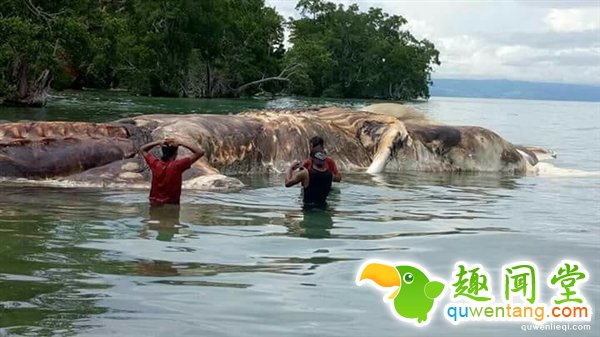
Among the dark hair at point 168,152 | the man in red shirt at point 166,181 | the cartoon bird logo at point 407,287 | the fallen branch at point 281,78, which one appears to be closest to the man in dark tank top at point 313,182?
the man in red shirt at point 166,181

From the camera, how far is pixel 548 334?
191 inches

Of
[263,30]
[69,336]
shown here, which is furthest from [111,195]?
[263,30]

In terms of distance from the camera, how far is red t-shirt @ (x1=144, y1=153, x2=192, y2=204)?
887 cm

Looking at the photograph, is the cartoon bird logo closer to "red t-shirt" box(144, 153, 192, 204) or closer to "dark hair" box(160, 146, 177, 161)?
"red t-shirt" box(144, 153, 192, 204)

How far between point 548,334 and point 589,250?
2794 mm

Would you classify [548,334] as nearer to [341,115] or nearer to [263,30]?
[341,115]

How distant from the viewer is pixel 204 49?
2489 inches

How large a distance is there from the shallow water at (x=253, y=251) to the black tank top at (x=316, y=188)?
205mm

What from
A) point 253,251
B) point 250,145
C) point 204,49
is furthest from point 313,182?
point 204,49

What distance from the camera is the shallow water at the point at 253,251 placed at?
15.9 feet

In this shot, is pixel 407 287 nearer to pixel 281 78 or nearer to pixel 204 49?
pixel 204 49

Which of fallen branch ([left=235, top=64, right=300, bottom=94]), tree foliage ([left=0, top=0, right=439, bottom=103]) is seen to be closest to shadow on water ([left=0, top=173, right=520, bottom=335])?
tree foliage ([left=0, top=0, right=439, bottom=103])

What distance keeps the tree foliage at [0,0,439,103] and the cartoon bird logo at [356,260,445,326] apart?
66.5 ft

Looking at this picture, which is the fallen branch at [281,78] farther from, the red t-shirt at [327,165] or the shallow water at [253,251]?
the red t-shirt at [327,165]
